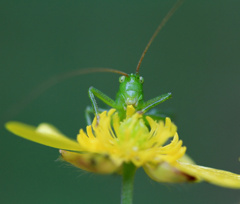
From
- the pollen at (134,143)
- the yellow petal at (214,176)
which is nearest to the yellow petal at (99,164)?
the pollen at (134,143)

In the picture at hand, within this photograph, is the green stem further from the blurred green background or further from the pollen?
the blurred green background

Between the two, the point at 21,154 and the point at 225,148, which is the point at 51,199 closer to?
the point at 21,154

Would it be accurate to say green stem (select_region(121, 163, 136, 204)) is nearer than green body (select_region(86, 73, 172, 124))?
Yes

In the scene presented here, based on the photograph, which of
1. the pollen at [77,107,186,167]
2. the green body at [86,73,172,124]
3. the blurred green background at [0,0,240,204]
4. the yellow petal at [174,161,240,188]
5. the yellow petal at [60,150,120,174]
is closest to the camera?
the yellow petal at [60,150,120,174]

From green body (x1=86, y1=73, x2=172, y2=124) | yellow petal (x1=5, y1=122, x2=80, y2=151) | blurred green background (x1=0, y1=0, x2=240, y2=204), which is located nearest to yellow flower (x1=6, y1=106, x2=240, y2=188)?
yellow petal (x1=5, y1=122, x2=80, y2=151)

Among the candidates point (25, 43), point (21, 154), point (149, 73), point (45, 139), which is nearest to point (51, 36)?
point (25, 43)

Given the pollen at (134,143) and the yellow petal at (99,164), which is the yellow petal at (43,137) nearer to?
the pollen at (134,143)

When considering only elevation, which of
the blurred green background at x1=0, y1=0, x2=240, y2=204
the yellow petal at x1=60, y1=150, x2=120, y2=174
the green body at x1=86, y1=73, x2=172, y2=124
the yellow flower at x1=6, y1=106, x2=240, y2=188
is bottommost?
the yellow petal at x1=60, y1=150, x2=120, y2=174
